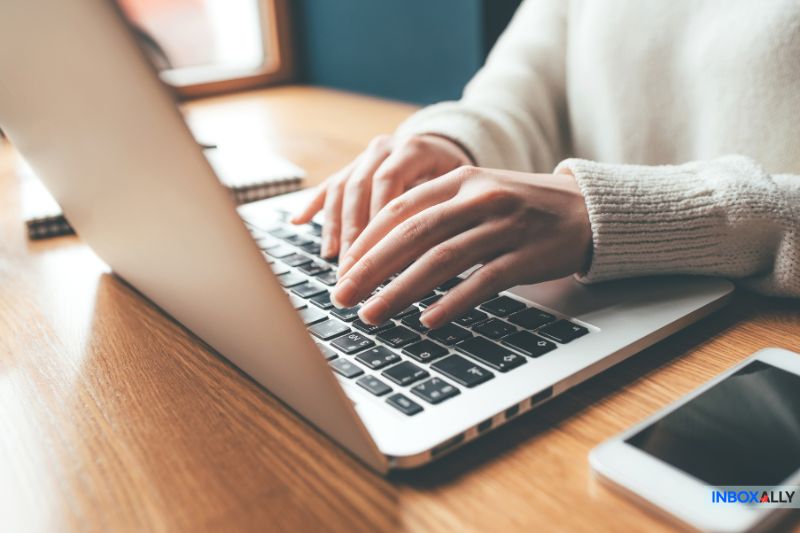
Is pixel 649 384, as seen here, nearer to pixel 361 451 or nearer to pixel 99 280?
pixel 361 451

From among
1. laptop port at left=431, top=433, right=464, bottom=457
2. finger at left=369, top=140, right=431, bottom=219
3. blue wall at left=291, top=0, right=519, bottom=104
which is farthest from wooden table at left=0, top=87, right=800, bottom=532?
blue wall at left=291, top=0, right=519, bottom=104

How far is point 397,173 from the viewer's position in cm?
65

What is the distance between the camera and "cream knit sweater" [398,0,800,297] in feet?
1.65

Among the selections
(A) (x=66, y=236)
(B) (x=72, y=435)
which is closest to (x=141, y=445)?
(B) (x=72, y=435)

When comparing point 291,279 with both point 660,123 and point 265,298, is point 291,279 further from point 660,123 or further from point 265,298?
point 660,123

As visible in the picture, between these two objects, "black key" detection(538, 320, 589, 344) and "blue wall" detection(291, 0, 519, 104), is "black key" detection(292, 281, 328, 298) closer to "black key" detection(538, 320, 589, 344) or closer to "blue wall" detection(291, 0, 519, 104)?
"black key" detection(538, 320, 589, 344)

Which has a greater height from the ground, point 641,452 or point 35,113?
point 35,113

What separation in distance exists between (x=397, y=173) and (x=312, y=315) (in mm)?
209

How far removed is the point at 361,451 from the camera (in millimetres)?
342

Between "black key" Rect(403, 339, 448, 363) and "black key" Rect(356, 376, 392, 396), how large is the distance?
0.11ft

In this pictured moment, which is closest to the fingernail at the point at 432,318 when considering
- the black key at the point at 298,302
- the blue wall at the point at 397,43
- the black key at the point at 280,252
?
the black key at the point at 298,302

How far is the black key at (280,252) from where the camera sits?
62cm

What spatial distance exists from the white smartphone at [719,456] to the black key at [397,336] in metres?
0.14

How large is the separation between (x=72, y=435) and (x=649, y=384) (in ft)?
1.10
